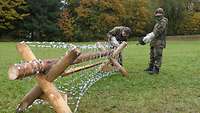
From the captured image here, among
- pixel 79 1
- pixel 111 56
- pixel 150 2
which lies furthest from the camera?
pixel 150 2

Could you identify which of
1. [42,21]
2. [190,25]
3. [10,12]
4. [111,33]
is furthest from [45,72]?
[190,25]

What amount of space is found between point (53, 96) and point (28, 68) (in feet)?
1.92

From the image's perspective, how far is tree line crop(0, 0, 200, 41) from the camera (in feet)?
180

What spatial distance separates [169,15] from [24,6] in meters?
22.7

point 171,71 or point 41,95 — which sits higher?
point 41,95

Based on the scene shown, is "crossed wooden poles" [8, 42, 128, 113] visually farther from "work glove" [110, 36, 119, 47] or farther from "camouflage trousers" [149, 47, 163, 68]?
"camouflage trousers" [149, 47, 163, 68]

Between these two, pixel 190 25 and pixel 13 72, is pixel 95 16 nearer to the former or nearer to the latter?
pixel 190 25

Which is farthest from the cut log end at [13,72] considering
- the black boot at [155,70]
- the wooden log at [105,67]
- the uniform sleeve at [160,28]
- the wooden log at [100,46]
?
the black boot at [155,70]

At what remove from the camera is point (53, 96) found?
675 centimetres

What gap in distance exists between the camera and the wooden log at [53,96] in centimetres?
663

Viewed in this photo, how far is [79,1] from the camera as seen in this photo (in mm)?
60250

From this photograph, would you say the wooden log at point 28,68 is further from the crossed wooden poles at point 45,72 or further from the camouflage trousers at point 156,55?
the camouflage trousers at point 156,55

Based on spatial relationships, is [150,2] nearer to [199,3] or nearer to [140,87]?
[199,3]

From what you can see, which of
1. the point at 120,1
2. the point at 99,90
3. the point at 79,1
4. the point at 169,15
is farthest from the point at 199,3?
the point at 99,90
